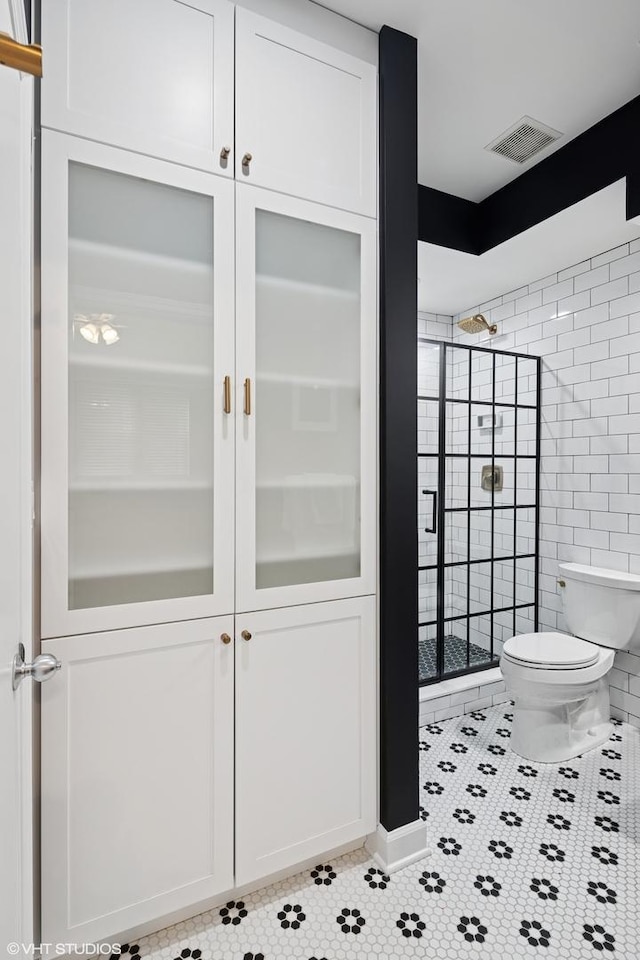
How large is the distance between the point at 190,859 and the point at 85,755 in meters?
0.44

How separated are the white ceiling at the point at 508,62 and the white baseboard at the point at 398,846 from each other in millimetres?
2611

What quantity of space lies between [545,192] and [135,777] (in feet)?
9.06

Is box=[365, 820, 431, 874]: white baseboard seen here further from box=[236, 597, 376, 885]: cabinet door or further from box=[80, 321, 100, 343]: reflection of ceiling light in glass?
box=[80, 321, 100, 343]: reflection of ceiling light in glass

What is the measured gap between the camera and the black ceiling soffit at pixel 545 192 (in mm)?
1952

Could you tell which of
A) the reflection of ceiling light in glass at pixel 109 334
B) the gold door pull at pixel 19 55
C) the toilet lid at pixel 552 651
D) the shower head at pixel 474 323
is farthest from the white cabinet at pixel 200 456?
the shower head at pixel 474 323

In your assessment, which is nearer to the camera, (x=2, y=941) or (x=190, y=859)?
(x=2, y=941)

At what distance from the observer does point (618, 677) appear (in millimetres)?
2582

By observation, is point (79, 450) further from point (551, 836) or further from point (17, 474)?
point (551, 836)

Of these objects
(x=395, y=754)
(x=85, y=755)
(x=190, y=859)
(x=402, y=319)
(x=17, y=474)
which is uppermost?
(x=402, y=319)

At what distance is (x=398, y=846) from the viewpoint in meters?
1.62

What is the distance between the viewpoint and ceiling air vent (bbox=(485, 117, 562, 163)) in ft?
6.79

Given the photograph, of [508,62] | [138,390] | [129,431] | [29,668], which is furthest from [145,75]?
[29,668]

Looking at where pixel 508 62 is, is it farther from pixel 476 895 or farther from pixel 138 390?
pixel 476 895

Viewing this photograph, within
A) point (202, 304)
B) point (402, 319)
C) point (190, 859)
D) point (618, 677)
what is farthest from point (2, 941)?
point (618, 677)
